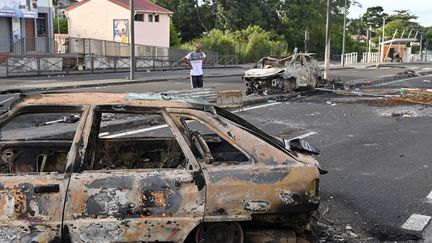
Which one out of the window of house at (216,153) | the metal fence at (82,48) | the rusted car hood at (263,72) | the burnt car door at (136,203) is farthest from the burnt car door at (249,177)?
the metal fence at (82,48)

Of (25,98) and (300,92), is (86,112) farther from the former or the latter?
(300,92)

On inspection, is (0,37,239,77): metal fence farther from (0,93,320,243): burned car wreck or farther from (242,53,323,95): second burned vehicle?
(0,93,320,243): burned car wreck

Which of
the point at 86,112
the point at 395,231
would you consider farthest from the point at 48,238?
the point at 395,231

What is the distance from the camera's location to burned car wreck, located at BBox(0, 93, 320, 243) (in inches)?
145

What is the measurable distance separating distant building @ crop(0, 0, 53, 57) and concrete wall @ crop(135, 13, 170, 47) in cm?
1412

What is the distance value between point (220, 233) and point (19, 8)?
3256 cm

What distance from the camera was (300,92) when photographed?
20.0 metres

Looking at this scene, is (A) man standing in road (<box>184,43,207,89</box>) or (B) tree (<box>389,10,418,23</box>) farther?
(B) tree (<box>389,10,418,23</box>)

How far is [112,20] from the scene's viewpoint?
48.2 metres

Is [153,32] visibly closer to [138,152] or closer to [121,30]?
[121,30]

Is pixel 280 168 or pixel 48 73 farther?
pixel 48 73

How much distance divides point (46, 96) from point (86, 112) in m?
0.45

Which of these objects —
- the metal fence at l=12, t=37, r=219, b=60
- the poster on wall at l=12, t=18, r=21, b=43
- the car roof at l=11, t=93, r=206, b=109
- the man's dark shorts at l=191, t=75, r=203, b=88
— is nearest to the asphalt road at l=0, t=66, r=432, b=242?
the car roof at l=11, t=93, r=206, b=109

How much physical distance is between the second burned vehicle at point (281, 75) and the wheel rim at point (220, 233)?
15.3 meters
